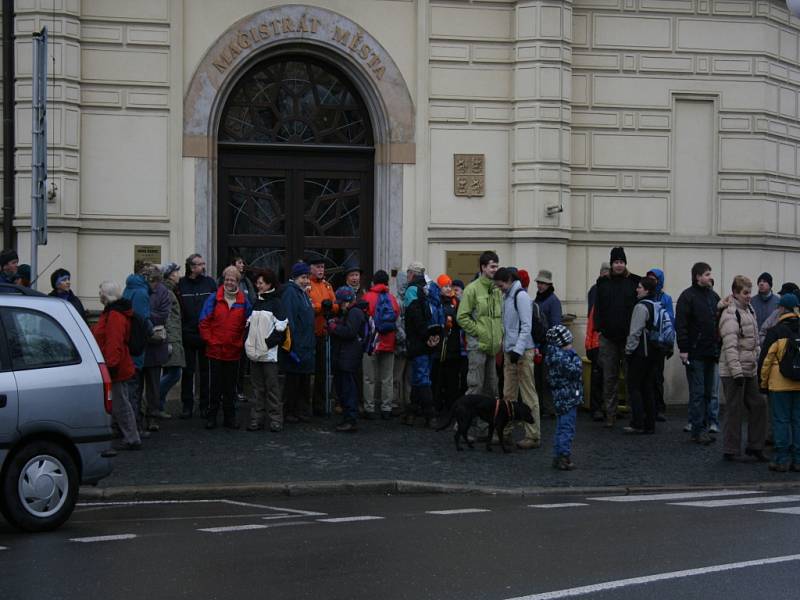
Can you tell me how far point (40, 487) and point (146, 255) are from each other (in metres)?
9.30

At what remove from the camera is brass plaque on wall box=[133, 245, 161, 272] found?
1981 centimetres

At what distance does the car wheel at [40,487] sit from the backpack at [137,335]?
432cm

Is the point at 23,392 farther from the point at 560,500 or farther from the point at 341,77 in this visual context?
the point at 341,77

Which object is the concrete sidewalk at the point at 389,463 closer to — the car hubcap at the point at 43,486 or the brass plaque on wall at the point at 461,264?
the car hubcap at the point at 43,486

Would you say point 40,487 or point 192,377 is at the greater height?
point 192,377

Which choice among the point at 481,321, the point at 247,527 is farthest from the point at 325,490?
the point at 481,321

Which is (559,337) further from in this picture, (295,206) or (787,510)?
(295,206)

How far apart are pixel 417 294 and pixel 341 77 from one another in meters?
4.76

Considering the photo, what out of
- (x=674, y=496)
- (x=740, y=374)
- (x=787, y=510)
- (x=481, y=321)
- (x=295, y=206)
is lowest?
(x=674, y=496)

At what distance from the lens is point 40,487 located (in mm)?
10828

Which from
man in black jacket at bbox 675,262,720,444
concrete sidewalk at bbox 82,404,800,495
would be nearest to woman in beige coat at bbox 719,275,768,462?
concrete sidewalk at bbox 82,404,800,495

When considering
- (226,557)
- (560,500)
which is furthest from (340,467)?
(226,557)

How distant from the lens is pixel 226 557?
9.40 metres

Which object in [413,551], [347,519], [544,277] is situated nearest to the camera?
[413,551]
